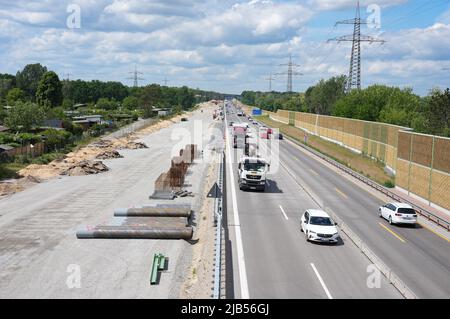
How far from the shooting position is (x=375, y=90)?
104750 millimetres

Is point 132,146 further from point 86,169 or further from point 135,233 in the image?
point 135,233

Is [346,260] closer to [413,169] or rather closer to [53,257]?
[53,257]

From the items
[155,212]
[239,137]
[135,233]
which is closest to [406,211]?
[155,212]

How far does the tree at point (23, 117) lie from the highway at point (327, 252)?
5306cm

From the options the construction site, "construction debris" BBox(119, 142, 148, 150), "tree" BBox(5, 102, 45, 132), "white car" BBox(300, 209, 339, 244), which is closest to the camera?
the construction site

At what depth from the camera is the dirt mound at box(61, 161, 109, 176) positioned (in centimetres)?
5097

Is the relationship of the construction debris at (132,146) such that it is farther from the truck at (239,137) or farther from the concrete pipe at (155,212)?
the concrete pipe at (155,212)

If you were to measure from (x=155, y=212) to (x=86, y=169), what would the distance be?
907 inches

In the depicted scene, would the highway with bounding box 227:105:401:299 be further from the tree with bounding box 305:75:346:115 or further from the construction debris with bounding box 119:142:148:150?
the tree with bounding box 305:75:346:115

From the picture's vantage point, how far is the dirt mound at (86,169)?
5097 centimetres

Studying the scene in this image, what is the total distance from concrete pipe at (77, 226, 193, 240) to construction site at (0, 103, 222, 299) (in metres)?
0.05

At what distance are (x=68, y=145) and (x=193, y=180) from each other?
35.1m

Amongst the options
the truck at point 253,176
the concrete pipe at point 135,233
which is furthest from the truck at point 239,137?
the concrete pipe at point 135,233

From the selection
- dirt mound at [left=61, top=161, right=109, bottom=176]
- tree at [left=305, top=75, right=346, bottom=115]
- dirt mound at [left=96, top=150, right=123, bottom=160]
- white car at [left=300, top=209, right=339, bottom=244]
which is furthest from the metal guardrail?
tree at [left=305, top=75, right=346, bottom=115]
